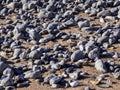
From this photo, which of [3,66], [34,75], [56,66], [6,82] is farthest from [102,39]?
[6,82]

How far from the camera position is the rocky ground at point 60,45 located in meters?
7.14

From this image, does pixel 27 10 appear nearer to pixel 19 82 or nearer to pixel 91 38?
pixel 91 38

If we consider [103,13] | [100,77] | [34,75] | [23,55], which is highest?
[103,13]

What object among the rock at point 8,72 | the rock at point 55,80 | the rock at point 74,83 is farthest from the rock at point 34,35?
the rock at point 74,83

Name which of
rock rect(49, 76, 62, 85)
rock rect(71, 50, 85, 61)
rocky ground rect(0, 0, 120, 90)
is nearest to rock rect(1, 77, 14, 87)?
rocky ground rect(0, 0, 120, 90)

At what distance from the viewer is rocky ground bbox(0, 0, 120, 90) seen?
7.14 meters

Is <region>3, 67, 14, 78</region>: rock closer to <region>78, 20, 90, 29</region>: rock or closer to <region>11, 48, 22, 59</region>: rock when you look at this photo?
<region>11, 48, 22, 59</region>: rock

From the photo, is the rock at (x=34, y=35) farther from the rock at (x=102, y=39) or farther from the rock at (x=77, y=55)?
the rock at (x=77, y=55)

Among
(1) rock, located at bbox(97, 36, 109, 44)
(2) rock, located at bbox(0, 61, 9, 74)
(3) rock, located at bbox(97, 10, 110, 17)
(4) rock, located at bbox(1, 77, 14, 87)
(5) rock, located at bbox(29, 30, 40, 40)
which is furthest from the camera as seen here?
(3) rock, located at bbox(97, 10, 110, 17)

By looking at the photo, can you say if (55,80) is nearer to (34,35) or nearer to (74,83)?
(74,83)

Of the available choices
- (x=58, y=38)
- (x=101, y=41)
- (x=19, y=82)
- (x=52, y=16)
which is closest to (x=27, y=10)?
(x=52, y=16)

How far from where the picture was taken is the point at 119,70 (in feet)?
23.8

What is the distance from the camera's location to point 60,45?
8695 mm

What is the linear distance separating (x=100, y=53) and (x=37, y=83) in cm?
160
